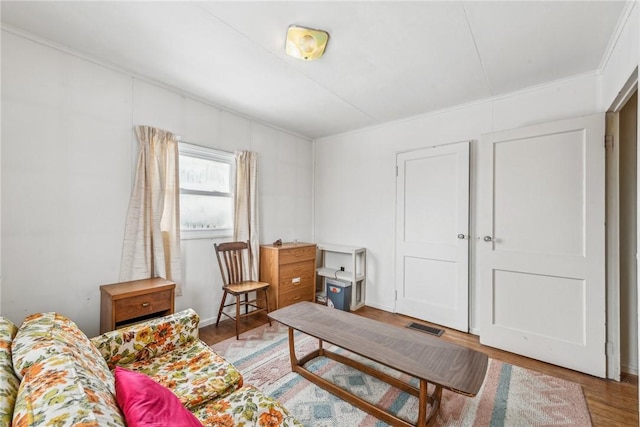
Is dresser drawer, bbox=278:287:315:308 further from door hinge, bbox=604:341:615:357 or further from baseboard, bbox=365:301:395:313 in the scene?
door hinge, bbox=604:341:615:357

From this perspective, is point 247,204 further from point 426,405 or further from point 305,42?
point 426,405

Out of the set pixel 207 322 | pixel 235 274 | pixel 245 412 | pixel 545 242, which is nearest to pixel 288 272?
pixel 235 274

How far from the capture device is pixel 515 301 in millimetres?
2498

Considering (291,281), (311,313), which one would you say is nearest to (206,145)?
(291,281)

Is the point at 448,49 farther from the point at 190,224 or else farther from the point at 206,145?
the point at 190,224

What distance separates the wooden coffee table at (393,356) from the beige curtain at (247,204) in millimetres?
1283

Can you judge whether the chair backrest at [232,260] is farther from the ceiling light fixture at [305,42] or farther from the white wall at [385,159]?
the ceiling light fixture at [305,42]

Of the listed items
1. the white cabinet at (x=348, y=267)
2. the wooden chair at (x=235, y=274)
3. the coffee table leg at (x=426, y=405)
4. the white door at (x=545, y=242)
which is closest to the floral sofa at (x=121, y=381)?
the coffee table leg at (x=426, y=405)

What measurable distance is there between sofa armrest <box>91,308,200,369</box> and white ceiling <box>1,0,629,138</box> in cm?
193

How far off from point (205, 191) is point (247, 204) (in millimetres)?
517

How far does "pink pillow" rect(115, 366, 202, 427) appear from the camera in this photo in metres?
0.82

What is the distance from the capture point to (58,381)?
31.1 inches

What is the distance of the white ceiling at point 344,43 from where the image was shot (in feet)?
5.38

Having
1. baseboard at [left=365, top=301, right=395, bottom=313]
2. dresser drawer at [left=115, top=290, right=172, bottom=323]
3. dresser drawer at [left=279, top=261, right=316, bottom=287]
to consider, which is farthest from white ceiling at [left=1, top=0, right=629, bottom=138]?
baseboard at [left=365, top=301, right=395, bottom=313]
